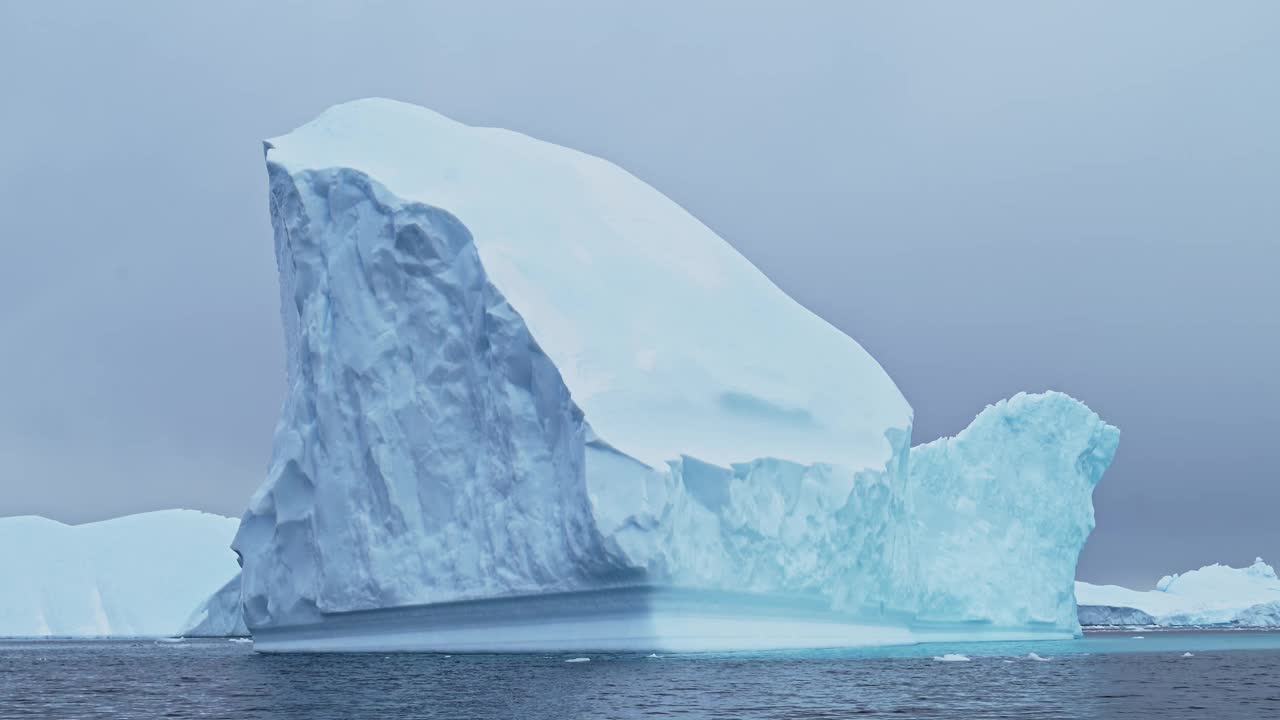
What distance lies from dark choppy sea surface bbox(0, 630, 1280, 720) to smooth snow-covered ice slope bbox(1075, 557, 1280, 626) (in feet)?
132

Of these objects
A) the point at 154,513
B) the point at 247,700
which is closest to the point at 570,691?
the point at 247,700

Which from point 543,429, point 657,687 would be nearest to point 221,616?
point 543,429

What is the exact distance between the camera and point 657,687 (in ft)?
53.8

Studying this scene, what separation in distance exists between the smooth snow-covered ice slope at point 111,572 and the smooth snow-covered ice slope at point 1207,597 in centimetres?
4253

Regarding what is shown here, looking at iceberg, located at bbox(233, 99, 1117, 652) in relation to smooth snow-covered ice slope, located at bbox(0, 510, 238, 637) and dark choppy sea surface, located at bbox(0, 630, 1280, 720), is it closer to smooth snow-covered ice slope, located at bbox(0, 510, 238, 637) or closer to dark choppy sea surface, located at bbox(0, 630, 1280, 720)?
dark choppy sea surface, located at bbox(0, 630, 1280, 720)

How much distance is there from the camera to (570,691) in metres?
16.1

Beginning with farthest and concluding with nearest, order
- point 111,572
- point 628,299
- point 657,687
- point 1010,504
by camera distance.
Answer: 1. point 111,572
2. point 1010,504
3. point 628,299
4. point 657,687

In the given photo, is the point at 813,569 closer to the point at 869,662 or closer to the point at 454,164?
the point at 869,662

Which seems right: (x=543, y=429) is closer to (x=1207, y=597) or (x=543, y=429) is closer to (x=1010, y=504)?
(x=1010, y=504)

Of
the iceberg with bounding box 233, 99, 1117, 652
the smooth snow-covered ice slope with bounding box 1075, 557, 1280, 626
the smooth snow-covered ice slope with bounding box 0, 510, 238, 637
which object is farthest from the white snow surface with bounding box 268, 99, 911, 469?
the smooth snow-covered ice slope with bounding box 0, 510, 238, 637

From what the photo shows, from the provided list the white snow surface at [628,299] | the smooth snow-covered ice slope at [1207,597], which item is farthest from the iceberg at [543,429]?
the smooth snow-covered ice slope at [1207,597]

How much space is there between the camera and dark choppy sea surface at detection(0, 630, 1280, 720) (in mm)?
14445

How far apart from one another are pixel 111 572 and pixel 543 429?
6068 centimetres

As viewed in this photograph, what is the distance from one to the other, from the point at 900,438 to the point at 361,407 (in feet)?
33.8
